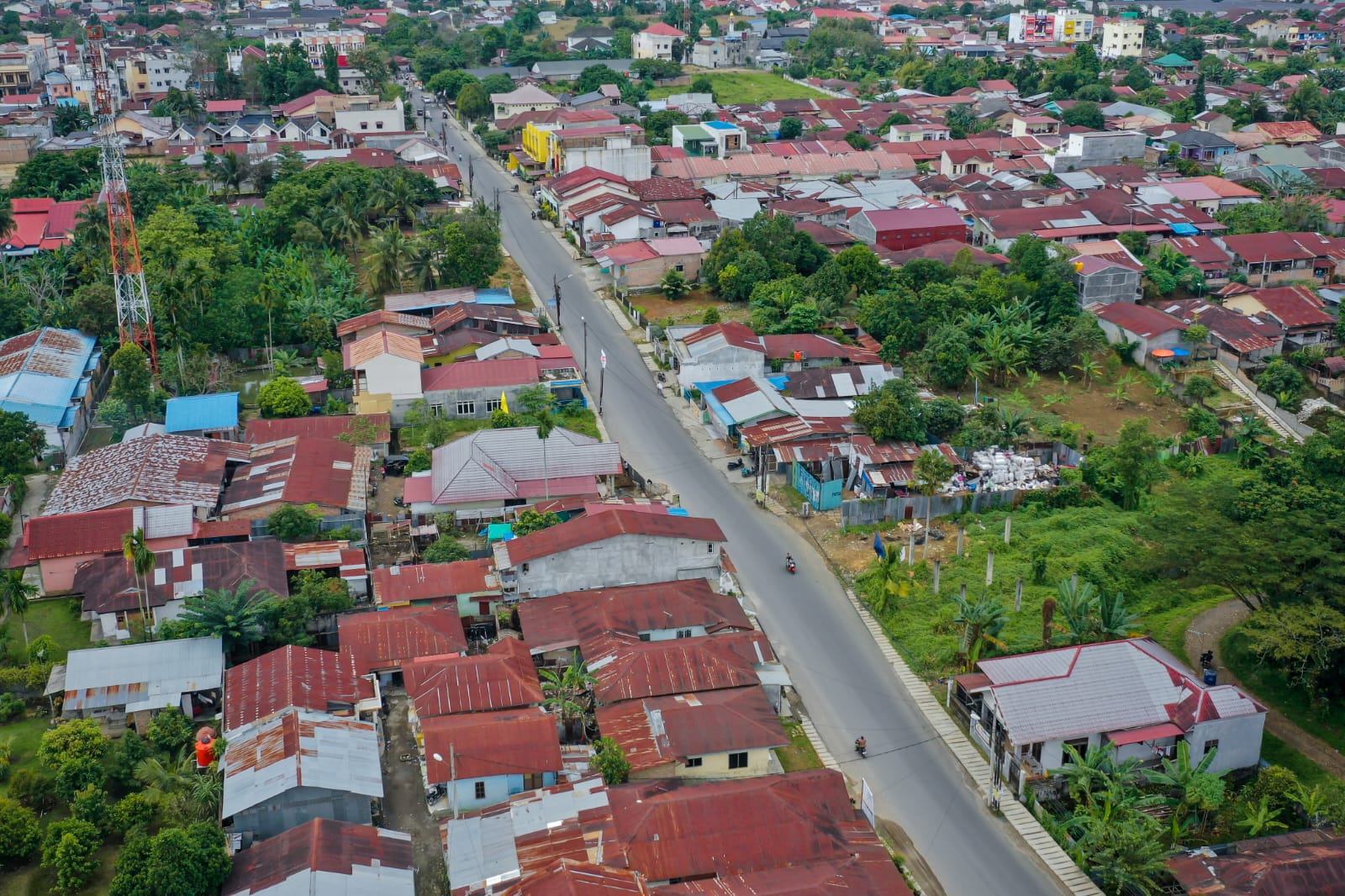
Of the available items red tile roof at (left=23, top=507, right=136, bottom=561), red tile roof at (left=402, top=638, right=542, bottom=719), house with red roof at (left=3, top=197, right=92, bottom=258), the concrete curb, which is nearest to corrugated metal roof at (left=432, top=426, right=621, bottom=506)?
red tile roof at (left=402, top=638, right=542, bottom=719)

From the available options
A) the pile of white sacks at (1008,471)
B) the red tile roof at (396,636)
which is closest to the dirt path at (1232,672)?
the pile of white sacks at (1008,471)

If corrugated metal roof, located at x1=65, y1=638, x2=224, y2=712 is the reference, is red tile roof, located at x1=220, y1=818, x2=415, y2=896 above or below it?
below

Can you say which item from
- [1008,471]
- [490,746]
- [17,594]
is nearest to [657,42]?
[1008,471]

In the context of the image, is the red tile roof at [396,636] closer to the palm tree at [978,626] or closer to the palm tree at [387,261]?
the palm tree at [978,626]

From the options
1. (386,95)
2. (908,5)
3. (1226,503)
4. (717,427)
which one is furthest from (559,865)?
(908,5)

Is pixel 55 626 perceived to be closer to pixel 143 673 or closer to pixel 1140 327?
pixel 143 673

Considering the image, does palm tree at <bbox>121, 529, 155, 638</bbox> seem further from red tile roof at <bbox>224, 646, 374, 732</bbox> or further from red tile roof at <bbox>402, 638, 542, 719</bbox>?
red tile roof at <bbox>402, 638, 542, 719</bbox>
